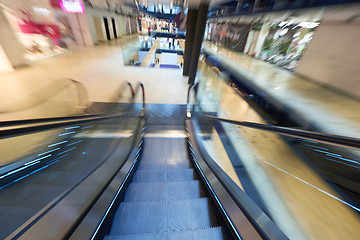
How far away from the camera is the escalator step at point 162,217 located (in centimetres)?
132

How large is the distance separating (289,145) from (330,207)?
5.85 feet

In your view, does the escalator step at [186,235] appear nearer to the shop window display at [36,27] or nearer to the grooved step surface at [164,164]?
the grooved step surface at [164,164]

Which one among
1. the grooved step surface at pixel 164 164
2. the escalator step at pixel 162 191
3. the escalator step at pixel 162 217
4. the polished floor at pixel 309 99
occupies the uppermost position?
the polished floor at pixel 309 99

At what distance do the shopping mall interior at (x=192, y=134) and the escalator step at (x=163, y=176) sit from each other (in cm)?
2

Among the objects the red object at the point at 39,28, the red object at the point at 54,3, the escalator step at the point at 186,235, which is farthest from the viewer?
the red object at the point at 54,3

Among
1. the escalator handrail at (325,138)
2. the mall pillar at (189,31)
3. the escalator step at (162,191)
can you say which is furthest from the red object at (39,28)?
the escalator handrail at (325,138)

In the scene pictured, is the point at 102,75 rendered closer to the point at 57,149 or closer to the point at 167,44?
the point at 57,149

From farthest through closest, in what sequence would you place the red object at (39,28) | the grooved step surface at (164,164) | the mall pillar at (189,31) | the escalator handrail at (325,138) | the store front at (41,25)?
the red object at (39,28) → the store front at (41,25) → the mall pillar at (189,31) → the grooved step surface at (164,164) → the escalator handrail at (325,138)

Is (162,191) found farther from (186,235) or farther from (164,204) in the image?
(186,235)

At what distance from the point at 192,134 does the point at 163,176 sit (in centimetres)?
120

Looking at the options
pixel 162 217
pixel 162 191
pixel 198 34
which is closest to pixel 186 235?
pixel 162 217

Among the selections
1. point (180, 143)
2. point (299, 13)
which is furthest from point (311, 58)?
point (180, 143)

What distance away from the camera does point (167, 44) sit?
21562mm

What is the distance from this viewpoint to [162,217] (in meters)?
1.39
